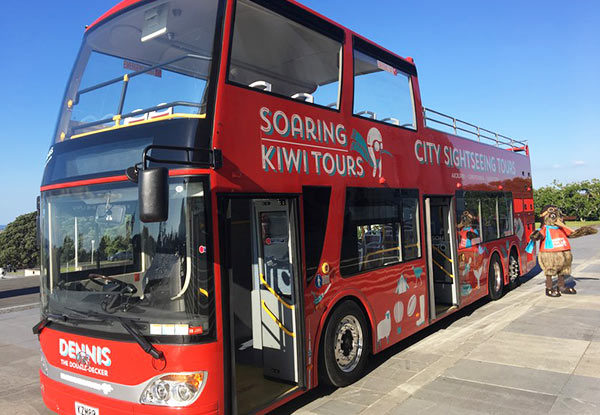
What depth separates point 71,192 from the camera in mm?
3799

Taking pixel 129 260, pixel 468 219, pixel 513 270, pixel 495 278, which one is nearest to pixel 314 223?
pixel 129 260

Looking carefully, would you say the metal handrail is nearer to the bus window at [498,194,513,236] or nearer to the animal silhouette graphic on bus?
the animal silhouette graphic on bus

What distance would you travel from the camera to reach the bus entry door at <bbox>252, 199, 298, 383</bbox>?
437cm

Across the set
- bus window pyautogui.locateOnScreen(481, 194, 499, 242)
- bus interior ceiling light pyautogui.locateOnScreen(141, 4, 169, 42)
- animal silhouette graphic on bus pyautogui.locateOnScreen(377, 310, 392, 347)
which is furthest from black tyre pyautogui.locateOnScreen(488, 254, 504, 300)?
bus interior ceiling light pyautogui.locateOnScreen(141, 4, 169, 42)

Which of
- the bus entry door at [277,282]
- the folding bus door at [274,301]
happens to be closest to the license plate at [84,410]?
the folding bus door at [274,301]

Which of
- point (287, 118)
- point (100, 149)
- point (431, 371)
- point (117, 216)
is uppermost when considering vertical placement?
point (287, 118)

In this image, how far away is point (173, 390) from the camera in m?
3.22

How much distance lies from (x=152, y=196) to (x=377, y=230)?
331 centimetres

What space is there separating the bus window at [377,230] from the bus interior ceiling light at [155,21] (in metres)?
2.53

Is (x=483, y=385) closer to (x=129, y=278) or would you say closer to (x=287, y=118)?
(x=287, y=118)

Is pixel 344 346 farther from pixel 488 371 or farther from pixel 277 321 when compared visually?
pixel 488 371

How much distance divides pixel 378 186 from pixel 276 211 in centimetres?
169

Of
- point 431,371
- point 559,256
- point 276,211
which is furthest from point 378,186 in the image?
point 559,256

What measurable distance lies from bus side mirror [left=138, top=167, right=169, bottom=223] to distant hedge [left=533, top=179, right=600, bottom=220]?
168 feet
